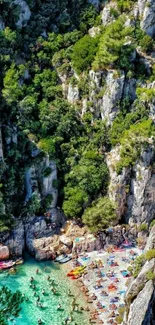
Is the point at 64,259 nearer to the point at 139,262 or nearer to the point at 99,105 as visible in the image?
the point at 139,262

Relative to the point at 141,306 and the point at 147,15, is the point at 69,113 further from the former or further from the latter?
the point at 141,306

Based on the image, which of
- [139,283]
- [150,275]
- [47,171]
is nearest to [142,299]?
[150,275]

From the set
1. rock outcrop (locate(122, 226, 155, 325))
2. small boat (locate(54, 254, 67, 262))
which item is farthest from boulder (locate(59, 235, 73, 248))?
rock outcrop (locate(122, 226, 155, 325))

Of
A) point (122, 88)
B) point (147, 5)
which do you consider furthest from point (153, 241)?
point (147, 5)

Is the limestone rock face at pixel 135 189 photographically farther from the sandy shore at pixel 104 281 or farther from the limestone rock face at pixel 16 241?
the limestone rock face at pixel 16 241

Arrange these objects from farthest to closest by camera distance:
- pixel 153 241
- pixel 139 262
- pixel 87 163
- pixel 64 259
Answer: pixel 87 163 < pixel 64 259 < pixel 139 262 < pixel 153 241

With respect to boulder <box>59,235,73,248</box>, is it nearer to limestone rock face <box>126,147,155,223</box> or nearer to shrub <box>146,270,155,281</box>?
limestone rock face <box>126,147,155,223</box>
